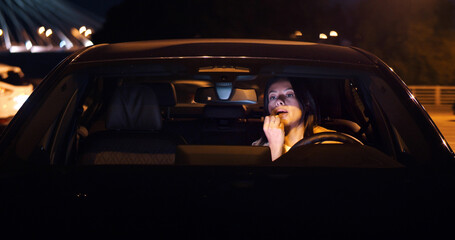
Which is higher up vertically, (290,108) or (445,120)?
(290,108)

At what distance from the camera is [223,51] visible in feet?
10.4

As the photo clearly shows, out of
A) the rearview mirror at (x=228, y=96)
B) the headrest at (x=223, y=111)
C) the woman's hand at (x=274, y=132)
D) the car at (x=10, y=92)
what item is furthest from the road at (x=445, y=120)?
the woman's hand at (x=274, y=132)

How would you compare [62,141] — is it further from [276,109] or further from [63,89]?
[276,109]

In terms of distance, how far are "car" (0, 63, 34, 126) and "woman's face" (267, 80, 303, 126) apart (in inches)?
491

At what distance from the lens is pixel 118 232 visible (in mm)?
2020

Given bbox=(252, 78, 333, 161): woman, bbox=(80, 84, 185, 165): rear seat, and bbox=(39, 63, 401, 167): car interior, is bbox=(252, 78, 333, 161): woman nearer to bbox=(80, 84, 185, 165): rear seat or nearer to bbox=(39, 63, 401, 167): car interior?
bbox=(39, 63, 401, 167): car interior

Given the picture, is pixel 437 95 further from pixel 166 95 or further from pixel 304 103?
pixel 304 103

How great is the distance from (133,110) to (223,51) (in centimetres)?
73

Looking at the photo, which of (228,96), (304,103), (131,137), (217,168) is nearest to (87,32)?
(228,96)

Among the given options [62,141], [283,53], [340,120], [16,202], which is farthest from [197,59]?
[340,120]

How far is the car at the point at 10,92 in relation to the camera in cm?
1606

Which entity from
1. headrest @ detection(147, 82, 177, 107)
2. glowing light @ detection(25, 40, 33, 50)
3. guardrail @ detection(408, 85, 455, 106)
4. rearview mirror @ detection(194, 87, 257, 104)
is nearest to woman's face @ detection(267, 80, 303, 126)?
headrest @ detection(147, 82, 177, 107)

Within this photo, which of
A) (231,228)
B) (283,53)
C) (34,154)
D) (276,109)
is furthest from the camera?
(276,109)

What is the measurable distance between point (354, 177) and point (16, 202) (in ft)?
3.00
